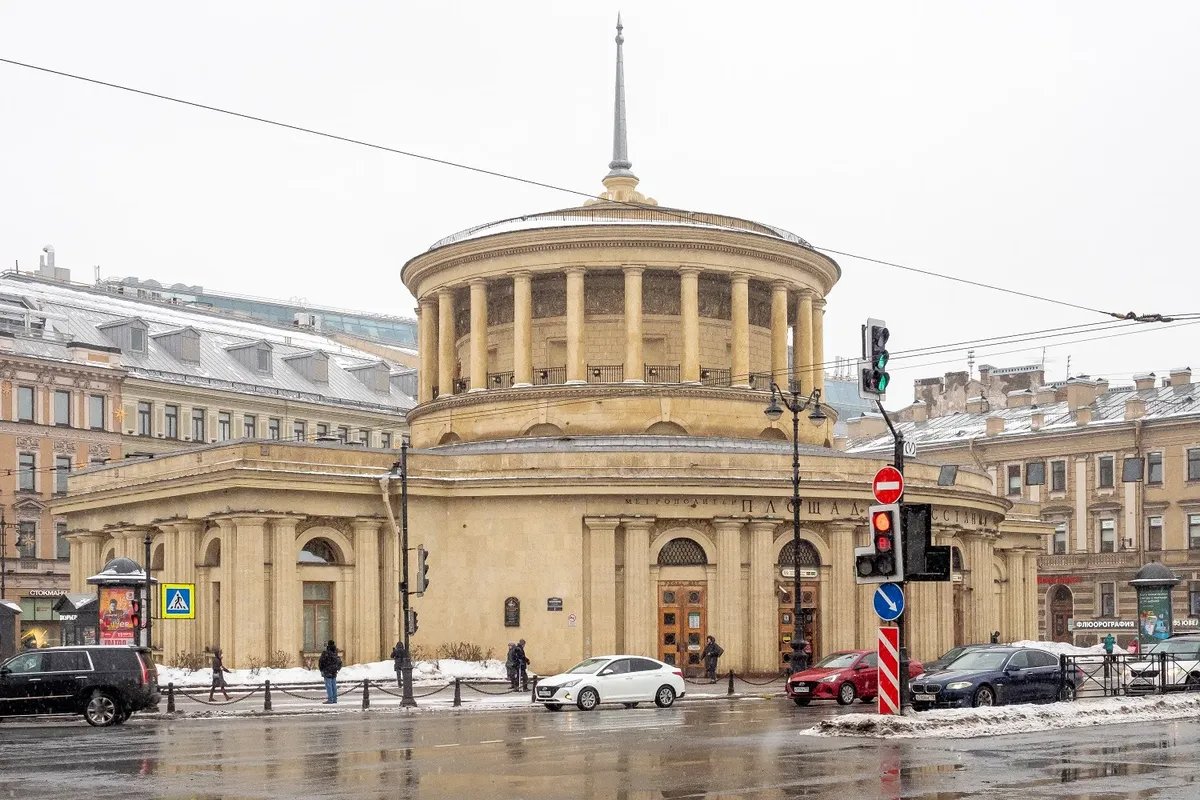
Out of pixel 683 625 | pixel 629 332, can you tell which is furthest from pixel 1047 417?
pixel 683 625

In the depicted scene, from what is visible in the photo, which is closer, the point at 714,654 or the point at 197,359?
the point at 714,654

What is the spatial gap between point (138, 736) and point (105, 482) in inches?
1140

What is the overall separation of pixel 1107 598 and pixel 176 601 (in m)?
61.6

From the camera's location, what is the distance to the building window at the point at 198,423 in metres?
91.6

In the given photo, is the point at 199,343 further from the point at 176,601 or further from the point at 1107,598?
the point at 176,601

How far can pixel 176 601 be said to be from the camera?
44469 millimetres

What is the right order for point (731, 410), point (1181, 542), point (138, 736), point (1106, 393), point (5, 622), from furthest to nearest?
point (1106, 393) → point (1181, 542) → point (731, 410) → point (5, 622) → point (138, 736)

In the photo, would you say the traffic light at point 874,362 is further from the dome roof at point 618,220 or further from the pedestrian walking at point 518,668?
the dome roof at point 618,220

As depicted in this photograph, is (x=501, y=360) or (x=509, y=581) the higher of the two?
(x=501, y=360)

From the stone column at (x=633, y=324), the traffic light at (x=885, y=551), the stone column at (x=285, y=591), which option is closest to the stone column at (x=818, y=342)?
the stone column at (x=633, y=324)

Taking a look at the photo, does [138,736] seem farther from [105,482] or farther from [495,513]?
[105,482]

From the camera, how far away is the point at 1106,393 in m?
99.1

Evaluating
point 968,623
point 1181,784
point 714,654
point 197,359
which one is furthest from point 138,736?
point 197,359

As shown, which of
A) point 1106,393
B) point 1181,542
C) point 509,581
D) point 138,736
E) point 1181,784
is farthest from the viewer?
point 1106,393
